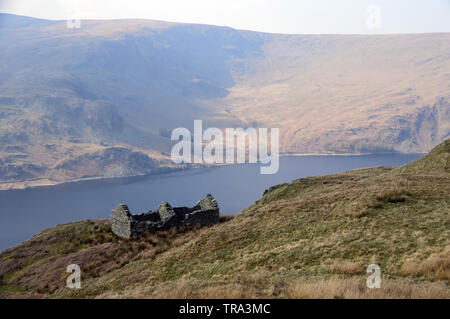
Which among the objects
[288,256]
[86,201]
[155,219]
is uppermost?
[288,256]

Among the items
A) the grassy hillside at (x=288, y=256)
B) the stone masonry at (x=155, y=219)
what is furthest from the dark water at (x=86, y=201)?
the grassy hillside at (x=288, y=256)

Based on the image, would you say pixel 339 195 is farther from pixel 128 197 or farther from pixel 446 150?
pixel 128 197

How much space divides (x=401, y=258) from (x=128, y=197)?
174043mm

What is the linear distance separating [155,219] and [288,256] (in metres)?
17.9

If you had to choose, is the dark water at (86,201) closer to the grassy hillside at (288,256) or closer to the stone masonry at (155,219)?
the stone masonry at (155,219)

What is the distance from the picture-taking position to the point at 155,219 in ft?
101

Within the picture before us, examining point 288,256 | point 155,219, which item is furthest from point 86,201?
point 288,256

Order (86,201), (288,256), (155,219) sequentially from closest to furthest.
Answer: (288,256), (155,219), (86,201)

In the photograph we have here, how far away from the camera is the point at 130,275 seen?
61.4ft

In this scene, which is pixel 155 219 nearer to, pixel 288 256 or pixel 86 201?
pixel 288 256

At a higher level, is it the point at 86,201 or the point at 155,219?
the point at 155,219

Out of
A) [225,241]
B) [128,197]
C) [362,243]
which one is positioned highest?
[362,243]
